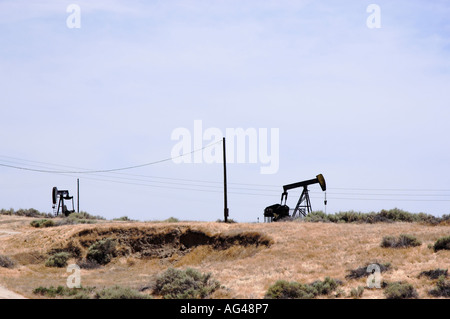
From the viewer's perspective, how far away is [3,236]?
147 feet

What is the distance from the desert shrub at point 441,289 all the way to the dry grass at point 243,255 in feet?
0.98

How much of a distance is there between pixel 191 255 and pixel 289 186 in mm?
13833

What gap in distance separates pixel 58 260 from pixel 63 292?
1269 centimetres

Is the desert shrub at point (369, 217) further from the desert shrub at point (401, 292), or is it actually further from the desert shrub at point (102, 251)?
the desert shrub at point (401, 292)

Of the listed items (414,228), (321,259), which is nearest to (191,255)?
(321,259)

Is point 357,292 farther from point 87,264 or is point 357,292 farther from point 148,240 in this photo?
point 148,240

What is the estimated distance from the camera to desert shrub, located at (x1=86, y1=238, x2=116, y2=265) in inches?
1521

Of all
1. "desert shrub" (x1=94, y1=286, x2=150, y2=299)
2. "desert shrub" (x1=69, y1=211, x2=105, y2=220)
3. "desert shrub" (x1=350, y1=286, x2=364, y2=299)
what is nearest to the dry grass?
"desert shrub" (x1=350, y1=286, x2=364, y2=299)

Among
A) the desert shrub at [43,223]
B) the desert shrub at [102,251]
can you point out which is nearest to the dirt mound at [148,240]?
the desert shrub at [102,251]

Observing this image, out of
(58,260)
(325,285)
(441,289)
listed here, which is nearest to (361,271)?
(325,285)

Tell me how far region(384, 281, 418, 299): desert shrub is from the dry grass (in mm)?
340
